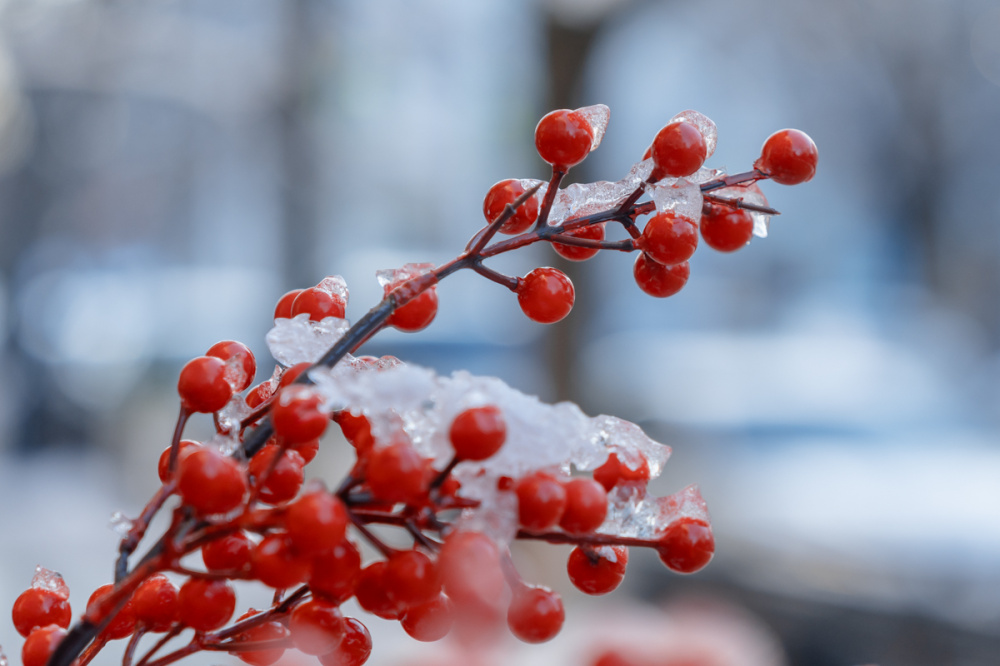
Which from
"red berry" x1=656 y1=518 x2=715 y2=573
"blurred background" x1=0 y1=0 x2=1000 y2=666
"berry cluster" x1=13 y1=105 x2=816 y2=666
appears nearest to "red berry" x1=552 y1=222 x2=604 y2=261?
"berry cluster" x1=13 y1=105 x2=816 y2=666

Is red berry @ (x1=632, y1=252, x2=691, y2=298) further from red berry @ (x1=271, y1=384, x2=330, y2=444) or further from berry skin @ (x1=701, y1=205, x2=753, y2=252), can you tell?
red berry @ (x1=271, y1=384, x2=330, y2=444)

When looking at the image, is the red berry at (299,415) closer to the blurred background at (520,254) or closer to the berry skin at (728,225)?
the berry skin at (728,225)

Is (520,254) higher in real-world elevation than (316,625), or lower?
higher

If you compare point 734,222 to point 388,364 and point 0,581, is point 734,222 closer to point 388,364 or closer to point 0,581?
point 388,364

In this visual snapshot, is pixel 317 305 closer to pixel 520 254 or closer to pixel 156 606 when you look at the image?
pixel 156 606

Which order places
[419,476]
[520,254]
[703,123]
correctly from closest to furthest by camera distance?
[419,476] < [703,123] < [520,254]

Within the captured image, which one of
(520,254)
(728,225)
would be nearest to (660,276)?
(728,225)
